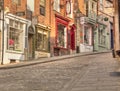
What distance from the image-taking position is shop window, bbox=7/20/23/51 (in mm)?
27750

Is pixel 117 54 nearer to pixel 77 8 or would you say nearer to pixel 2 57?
pixel 2 57

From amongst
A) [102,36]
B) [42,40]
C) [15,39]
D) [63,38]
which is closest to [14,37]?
[15,39]

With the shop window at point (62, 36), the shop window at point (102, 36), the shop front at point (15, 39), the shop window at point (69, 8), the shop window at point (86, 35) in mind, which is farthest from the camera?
the shop window at point (102, 36)

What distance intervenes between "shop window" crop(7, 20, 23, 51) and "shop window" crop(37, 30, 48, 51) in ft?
8.92

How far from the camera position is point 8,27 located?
27500 mm

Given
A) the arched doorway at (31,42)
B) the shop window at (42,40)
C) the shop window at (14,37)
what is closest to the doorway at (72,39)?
the shop window at (42,40)

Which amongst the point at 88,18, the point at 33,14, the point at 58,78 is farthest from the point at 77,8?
the point at 58,78

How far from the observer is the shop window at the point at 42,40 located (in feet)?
105

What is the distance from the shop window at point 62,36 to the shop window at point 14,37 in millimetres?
6676

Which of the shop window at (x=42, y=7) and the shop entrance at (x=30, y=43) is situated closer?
the shop entrance at (x=30, y=43)

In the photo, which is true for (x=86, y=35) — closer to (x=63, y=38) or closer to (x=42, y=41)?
(x=63, y=38)

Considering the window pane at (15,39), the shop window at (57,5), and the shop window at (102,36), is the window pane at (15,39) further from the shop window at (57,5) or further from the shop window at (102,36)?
the shop window at (102,36)

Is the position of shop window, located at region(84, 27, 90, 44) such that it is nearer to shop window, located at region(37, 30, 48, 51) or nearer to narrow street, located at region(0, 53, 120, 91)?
shop window, located at region(37, 30, 48, 51)

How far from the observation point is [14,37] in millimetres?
28578
